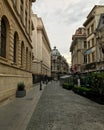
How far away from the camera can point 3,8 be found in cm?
1709

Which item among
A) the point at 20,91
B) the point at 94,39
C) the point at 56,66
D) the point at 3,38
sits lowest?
the point at 20,91

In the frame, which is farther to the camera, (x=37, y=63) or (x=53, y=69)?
(x=53, y=69)

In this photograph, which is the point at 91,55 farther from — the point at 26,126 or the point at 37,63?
the point at 26,126

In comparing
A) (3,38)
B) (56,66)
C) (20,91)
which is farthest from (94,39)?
(56,66)

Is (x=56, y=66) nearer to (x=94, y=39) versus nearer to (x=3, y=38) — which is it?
(x=94, y=39)

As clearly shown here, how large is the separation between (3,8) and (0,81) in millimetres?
4675

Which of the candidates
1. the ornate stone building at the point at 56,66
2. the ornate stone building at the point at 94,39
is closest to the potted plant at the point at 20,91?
the ornate stone building at the point at 94,39

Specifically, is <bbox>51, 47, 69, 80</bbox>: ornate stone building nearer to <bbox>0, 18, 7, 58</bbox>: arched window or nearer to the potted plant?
the potted plant

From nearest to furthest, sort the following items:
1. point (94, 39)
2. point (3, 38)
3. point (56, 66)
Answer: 1. point (3, 38)
2. point (94, 39)
3. point (56, 66)

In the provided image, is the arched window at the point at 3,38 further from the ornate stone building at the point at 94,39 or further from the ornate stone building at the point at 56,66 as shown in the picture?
the ornate stone building at the point at 56,66

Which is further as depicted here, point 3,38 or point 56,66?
point 56,66

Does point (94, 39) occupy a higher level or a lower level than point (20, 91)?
higher

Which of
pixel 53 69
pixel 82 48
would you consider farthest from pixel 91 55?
pixel 53 69

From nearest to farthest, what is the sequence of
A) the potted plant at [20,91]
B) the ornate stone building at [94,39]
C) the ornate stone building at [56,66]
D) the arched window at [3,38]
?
the arched window at [3,38]
the potted plant at [20,91]
the ornate stone building at [94,39]
the ornate stone building at [56,66]
